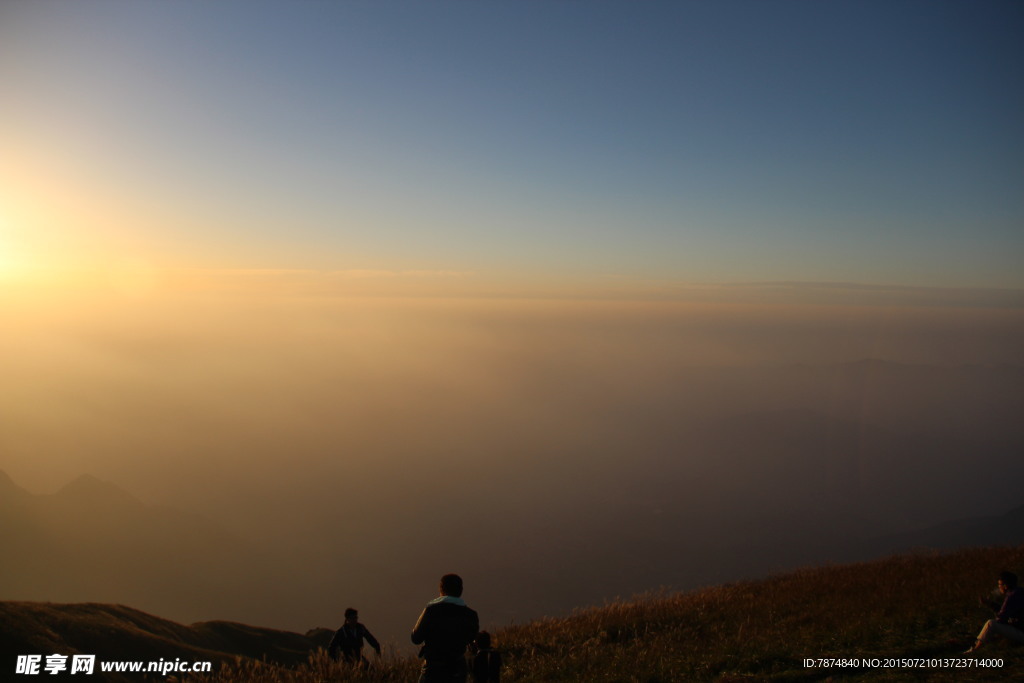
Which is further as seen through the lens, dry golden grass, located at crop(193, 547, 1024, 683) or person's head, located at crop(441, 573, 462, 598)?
dry golden grass, located at crop(193, 547, 1024, 683)

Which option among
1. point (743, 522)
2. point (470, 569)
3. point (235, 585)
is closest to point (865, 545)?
point (743, 522)

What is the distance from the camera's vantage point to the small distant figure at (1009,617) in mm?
6832

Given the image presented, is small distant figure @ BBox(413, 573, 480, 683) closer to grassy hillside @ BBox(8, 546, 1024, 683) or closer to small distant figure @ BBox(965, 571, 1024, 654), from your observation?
grassy hillside @ BBox(8, 546, 1024, 683)

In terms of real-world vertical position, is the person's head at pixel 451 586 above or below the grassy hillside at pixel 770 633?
above

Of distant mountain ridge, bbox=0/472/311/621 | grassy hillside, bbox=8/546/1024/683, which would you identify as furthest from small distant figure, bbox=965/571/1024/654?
distant mountain ridge, bbox=0/472/311/621

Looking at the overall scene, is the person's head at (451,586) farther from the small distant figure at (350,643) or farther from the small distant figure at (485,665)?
the small distant figure at (350,643)

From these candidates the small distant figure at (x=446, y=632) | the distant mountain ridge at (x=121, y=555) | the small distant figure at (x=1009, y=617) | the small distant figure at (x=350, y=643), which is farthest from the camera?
the distant mountain ridge at (x=121, y=555)

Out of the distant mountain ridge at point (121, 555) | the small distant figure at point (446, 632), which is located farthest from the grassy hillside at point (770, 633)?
the distant mountain ridge at point (121, 555)

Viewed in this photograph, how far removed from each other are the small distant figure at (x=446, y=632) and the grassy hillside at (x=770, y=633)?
304 centimetres

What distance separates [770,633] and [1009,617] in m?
2.92

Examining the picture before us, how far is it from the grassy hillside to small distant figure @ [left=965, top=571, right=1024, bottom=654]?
125mm

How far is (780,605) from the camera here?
1060cm

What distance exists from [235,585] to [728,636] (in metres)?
165

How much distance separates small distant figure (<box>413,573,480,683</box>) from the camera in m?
5.06
